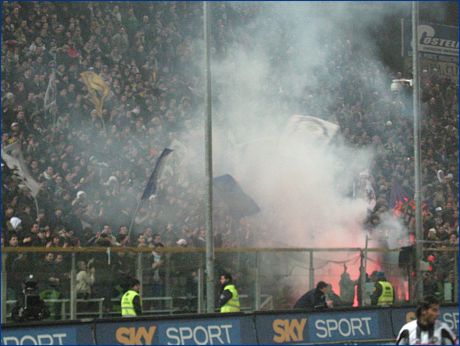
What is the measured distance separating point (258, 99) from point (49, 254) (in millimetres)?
13460

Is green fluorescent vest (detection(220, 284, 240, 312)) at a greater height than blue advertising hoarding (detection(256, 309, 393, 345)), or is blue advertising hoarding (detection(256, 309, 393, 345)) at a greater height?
green fluorescent vest (detection(220, 284, 240, 312))

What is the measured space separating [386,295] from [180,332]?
6814 millimetres

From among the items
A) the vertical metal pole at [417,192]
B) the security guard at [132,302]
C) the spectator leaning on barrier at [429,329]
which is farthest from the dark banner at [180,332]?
the vertical metal pole at [417,192]

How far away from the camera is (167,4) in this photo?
1136 inches

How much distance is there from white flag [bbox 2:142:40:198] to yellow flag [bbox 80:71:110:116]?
3129 millimetres

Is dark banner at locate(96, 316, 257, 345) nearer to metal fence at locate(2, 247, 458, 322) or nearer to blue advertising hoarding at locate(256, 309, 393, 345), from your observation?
blue advertising hoarding at locate(256, 309, 393, 345)

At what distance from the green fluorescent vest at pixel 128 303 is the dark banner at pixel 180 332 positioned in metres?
1.36

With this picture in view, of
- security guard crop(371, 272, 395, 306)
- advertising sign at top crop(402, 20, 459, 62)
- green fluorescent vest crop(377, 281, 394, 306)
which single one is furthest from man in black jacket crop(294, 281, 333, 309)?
advertising sign at top crop(402, 20, 459, 62)

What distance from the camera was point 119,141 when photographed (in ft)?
76.3

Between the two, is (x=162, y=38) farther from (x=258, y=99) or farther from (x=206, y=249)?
Answer: (x=206, y=249)

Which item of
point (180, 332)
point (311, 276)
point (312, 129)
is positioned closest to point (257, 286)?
point (311, 276)

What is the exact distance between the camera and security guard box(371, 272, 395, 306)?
21.6m

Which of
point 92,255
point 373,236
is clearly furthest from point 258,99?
point 92,255

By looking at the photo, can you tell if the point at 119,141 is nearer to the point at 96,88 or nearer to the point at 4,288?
the point at 96,88
